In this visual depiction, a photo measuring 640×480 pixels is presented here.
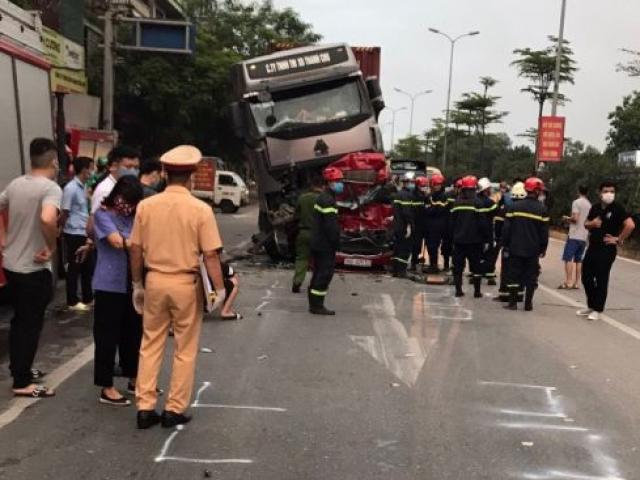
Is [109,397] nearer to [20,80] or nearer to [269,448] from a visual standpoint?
[269,448]

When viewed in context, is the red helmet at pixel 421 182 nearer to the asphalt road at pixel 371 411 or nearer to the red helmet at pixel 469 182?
the red helmet at pixel 469 182

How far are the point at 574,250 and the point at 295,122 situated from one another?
544 centimetres

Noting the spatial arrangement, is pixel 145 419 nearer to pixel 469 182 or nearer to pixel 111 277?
pixel 111 277

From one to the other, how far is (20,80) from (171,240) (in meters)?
4.54

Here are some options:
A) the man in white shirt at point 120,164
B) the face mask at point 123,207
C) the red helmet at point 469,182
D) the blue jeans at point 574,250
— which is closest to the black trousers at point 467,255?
the red helmet at point 469,182

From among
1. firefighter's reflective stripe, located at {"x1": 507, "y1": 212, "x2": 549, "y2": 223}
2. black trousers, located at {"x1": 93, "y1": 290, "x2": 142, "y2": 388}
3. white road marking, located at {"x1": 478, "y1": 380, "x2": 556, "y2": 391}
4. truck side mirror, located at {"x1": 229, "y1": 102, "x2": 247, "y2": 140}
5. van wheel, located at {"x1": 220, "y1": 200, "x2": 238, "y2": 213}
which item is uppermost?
truck side mirror, located at {"x1": 229, "y1": 102, "x2": 247, "y2": 140}

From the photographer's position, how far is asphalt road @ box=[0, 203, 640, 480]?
4.19 metres

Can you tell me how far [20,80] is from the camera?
8.08m

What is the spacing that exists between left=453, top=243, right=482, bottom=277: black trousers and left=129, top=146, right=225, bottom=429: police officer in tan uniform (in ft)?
21.8

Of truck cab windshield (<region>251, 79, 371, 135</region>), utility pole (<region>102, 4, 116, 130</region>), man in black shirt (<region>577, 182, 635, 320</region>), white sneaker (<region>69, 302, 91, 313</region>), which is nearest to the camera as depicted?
white sneaker (<region>69, 302, 91, 313</region>)

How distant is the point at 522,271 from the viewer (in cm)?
990

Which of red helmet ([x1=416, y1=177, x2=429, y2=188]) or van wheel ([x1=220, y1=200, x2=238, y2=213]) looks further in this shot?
van wheel ([x1=220, y1=200, x2=238, y2=213])

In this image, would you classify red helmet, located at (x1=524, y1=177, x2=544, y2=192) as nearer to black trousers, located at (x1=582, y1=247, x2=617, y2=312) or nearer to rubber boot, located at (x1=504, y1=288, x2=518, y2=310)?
black trousers, located at (x1=582, y1=247, x2=617, y2=312)

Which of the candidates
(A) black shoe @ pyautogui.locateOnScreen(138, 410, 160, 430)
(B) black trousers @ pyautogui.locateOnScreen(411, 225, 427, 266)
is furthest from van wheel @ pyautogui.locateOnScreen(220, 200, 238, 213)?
(A) black shoe @ pyautogui.locateOnScreen(138, 410, 160, 430)
